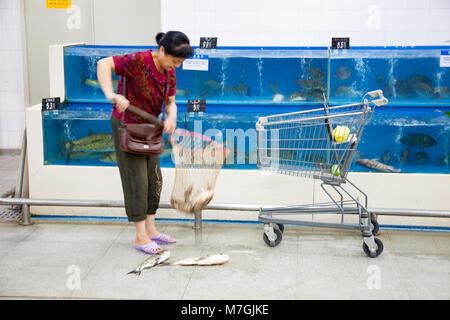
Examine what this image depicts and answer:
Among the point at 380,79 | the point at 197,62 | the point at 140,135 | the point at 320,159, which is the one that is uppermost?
the point at 197,62

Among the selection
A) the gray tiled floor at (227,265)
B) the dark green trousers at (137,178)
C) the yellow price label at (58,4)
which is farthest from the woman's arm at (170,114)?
the yellow price label at (58,4)

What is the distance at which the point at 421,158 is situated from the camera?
514 centimetres

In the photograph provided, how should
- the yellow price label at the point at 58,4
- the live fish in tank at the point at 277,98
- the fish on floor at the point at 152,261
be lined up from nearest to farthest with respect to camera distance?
the fish on floor at the point at 152,261 → the live fish in tank at the point at 277,98 → the yellow price label at the point at 58,4

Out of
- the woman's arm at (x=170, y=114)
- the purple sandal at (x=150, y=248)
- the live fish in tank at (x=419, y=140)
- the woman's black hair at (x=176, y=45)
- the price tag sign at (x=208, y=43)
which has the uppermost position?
the price tag sign at (x=208, y=43)

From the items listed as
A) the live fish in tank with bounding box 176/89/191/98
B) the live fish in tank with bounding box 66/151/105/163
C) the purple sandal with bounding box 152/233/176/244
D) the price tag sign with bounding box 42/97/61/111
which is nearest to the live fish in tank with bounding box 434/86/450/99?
the live fish in tank with bounding box 176/89/191/98

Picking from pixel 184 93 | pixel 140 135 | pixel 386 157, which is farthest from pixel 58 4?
pixel 386 157

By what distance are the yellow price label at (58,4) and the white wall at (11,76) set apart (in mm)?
337

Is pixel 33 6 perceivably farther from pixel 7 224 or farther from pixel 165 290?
pixel 165 290

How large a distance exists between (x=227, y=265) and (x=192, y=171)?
74 centimetres

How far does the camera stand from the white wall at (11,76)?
7.54 m

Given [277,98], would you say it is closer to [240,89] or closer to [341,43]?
[240,89]

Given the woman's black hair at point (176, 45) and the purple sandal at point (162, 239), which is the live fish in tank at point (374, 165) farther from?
the woman's black hair at point (176, 45)

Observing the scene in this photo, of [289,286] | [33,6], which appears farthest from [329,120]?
[33,6]

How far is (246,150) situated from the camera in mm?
5258
